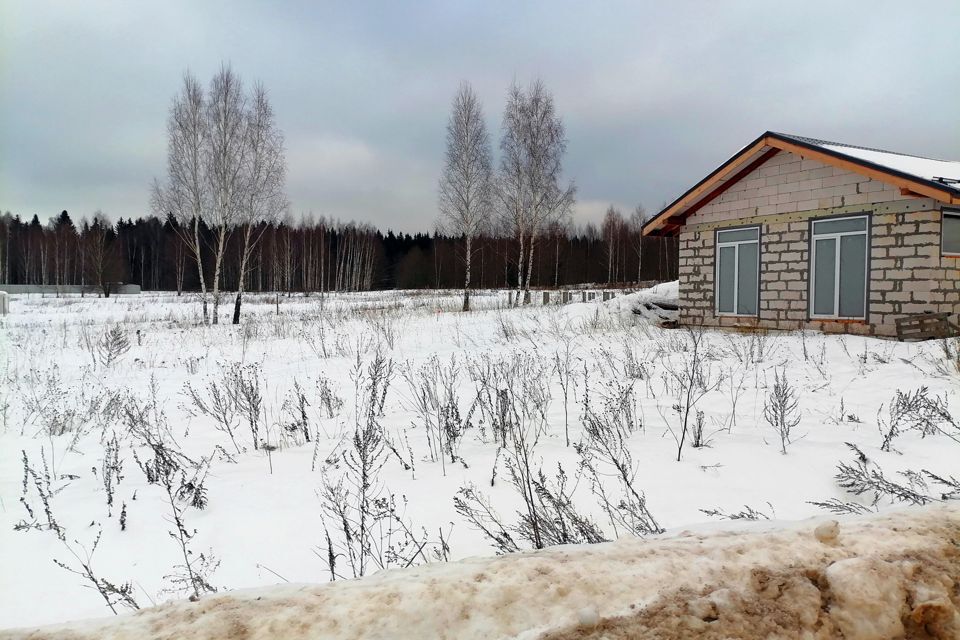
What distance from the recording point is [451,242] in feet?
185

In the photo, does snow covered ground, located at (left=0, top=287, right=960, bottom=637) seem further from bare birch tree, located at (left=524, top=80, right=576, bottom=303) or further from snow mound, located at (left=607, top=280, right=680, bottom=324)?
bare birch tree, located at (left=524, top=80, right=576, bottom=303)

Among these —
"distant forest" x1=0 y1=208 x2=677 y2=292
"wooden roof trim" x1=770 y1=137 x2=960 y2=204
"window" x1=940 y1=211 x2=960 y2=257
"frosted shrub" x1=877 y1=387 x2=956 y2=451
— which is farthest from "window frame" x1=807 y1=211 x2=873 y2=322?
"distant forest" x1=0 y1=208 x2=677 y2=292

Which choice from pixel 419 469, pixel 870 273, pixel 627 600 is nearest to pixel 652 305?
pixel 870 273

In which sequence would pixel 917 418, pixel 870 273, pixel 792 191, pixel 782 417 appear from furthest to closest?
pixel 792 191 → pixel 870 273 → pixel 917 418 → pixel 782 417

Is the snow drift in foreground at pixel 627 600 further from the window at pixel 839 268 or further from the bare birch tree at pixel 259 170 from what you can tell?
the bare birch tree at pixel 259 170

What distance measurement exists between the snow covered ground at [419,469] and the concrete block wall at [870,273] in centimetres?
147

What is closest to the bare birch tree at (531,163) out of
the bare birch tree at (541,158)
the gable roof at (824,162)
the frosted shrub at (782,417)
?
the bare birch tree at (541,158)

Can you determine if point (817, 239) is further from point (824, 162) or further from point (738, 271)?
point (738, 271)

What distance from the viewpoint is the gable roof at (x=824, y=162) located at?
864 centimetres

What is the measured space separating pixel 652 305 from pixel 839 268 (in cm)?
543

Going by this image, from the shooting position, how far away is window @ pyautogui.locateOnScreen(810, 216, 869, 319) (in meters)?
9.77

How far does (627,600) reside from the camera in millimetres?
1353

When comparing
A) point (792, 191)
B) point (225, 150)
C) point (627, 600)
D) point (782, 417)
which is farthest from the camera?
point (225, 150)

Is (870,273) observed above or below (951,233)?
below
